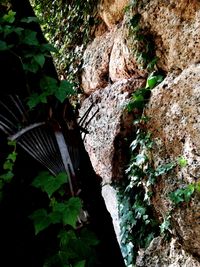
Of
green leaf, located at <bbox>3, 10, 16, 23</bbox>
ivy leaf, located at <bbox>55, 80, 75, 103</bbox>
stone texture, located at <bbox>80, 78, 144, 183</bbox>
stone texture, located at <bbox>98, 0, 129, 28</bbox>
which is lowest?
ivy leaf, located at <bbox>55, 80, 75, 103</bbox>

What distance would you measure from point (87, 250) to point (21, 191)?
35 centimetres

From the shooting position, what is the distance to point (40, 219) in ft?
4.29

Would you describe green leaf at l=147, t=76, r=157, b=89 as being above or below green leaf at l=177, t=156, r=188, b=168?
above

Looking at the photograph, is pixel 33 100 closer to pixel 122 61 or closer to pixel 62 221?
pixel 62 221

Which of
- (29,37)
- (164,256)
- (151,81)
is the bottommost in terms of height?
(164,256)

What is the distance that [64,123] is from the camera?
1471mm

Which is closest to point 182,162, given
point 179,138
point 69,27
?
point 179,138

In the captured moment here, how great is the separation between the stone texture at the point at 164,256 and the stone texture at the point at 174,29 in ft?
5.68

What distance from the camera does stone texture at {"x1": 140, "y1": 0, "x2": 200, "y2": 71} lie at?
10.5 ft

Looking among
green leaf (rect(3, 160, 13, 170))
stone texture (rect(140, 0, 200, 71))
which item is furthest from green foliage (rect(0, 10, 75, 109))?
stone texture (rect(140, 0, 200, 71))

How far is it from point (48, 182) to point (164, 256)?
247 cm

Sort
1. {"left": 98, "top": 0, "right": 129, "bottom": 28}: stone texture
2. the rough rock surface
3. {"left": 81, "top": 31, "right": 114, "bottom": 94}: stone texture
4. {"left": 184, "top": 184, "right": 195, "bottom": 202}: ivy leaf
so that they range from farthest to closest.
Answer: {"left": 81, "top": 31, "right": 114, "bottom": 94}: stone texture, {"left": 98, "top": 0, "right": 129, "bottom": 28}: stone texture, the rough rock surface, {"left": 184, "top": 184, "right": 195, "bottom": 202}: ivy leaf

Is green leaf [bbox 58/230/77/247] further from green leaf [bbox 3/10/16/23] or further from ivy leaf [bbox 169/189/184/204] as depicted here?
ivy leaf [bbox 169/189/184/204]

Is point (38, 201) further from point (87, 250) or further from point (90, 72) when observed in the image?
point (90, 72)
